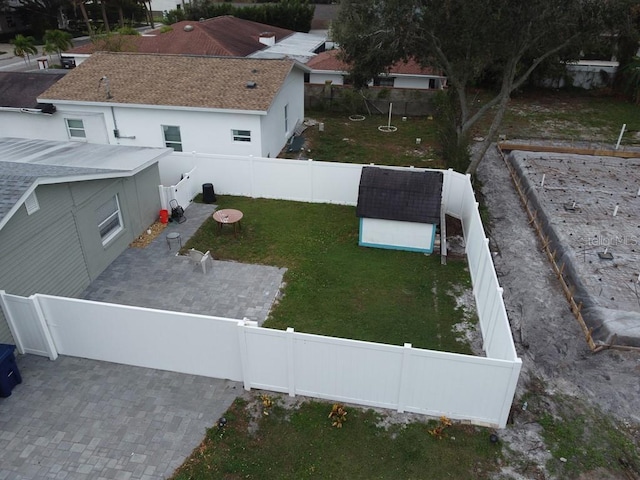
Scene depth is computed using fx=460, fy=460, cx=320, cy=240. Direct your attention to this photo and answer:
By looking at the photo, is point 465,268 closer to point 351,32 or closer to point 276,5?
point 351,32

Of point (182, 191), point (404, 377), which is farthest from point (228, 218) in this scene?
point (404, 377)

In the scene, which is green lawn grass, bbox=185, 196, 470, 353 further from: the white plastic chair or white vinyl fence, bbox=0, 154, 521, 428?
white vinyl fence, bbox=0, 154, 521, 428

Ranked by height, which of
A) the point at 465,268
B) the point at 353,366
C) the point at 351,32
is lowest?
the point at 465,268

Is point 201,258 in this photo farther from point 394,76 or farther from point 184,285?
point 394,76

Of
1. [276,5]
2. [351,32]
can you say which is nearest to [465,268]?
[351,32]

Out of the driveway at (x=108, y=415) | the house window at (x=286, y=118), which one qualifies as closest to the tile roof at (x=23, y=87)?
the house window at (x=286, y=118)

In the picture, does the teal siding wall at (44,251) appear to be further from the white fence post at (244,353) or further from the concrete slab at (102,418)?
the white fence post at (244,353)
